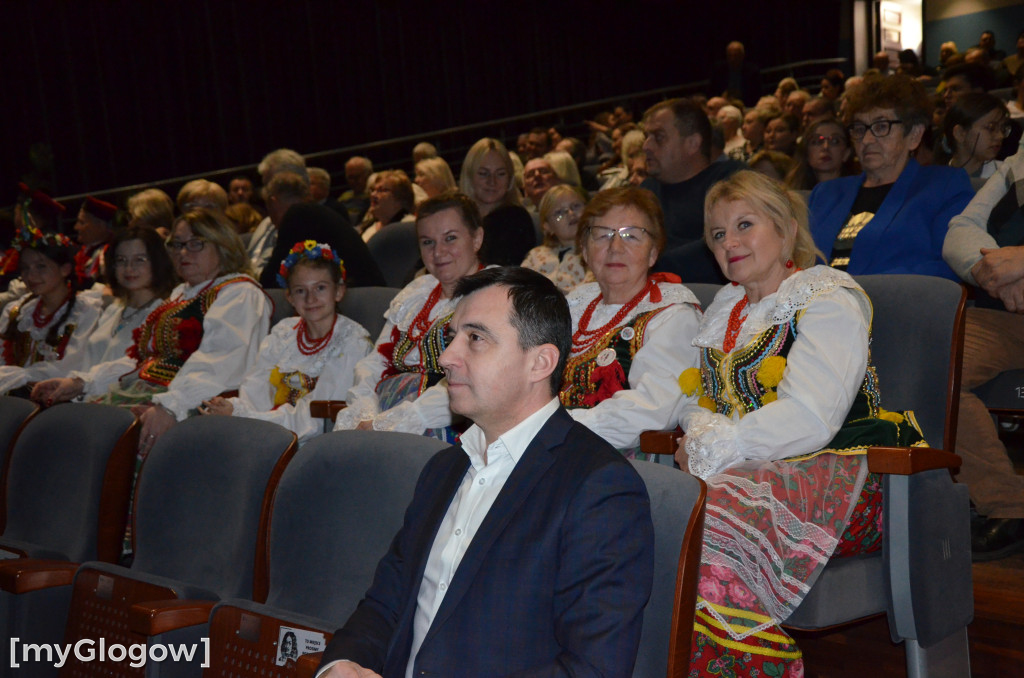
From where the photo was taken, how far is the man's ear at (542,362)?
1.37 meters

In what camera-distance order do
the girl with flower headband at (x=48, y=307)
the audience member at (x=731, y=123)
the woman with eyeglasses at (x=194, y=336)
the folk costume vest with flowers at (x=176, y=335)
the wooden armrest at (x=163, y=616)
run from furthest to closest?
1. the audience member at (x=731, y=123)
2. the girl with flower headband at (x=48, y=307)
3. the folk costume vest with flowers at (x=176, y=335)
4. the woman with eyeglasses at (x=194, y=336)
5. the wooden armrest at (x=163, y=616)

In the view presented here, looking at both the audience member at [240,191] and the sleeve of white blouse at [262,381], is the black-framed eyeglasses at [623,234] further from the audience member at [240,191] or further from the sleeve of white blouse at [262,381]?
the audience member at [240,191]

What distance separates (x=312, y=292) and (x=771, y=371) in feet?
5.33

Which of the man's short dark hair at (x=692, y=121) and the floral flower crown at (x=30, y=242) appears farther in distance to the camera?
the floral flower crown at (x=30, y=242)

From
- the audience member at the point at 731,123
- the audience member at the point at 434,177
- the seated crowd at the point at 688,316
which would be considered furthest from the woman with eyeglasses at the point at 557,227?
the audience member at the point at 731,123

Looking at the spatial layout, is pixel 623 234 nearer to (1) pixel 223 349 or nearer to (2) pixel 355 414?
(2) pixel 355 414

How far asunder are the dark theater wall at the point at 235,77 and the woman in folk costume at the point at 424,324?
6744 millimetres

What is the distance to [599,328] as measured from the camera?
238 cm

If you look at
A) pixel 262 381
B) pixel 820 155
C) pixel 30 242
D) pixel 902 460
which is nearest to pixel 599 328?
pixel 902 460

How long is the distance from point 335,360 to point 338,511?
1.31m

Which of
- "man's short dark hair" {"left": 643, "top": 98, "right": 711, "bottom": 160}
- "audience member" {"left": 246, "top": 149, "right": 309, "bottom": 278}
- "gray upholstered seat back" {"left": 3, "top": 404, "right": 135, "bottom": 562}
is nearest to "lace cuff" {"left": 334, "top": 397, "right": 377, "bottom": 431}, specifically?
"gray upholstered seat back" {"left": 3, "top": 404, "right": 135, "bottom": 562}

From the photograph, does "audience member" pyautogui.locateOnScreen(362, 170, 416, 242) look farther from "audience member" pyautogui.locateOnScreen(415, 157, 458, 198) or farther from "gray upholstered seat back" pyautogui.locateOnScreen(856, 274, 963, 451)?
"gray upholstered seat back" pyautogui.locateOnScreen(856, 274, 963, 451)

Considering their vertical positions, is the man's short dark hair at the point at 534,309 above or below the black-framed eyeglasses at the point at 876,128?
below

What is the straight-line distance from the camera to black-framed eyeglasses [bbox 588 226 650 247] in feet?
7.70
